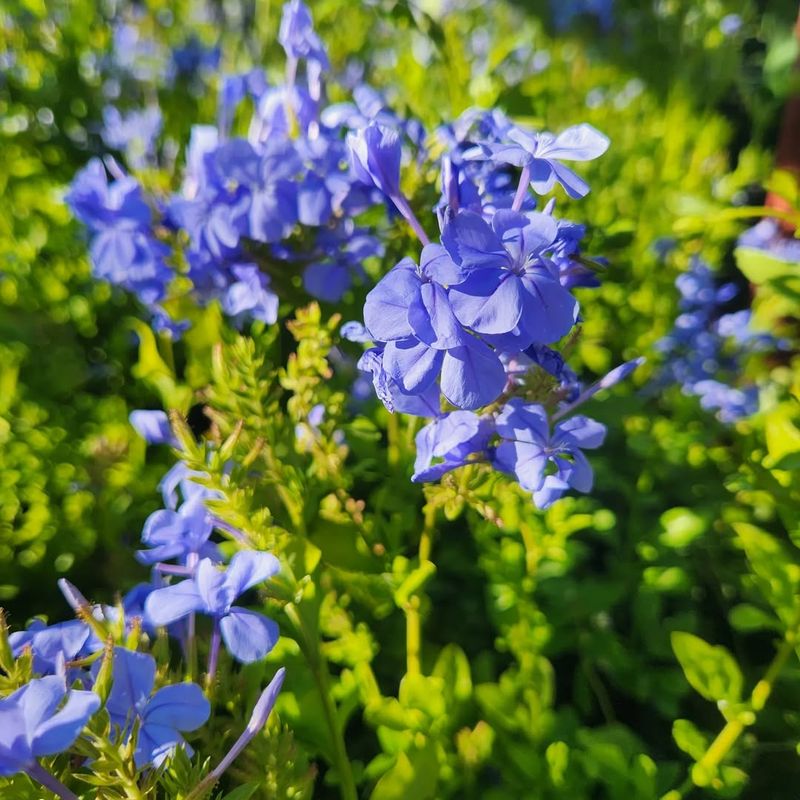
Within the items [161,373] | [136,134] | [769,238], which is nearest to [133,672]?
[161,373]

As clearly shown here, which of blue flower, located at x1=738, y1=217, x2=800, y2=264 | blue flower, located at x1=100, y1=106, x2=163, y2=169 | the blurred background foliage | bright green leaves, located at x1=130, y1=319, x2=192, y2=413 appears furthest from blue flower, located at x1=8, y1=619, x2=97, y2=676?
blue flower, located at x1=738, y1=217, x2=800, y2=264

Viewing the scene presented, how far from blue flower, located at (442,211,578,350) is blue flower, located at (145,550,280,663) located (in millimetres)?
221

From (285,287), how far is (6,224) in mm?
786

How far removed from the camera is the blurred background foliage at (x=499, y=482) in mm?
680

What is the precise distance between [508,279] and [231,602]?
294 millimetres

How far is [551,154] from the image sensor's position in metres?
0.53

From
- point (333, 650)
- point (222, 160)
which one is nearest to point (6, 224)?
point (222, 160)

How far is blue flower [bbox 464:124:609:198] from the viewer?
1.69 ft

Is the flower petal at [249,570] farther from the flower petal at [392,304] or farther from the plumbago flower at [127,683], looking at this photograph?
the flower petal at [392,304]

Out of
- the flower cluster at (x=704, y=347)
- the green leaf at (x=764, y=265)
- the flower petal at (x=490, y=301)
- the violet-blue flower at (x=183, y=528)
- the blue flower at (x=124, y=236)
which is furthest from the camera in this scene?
the flower cluster at (x=704, y=347)

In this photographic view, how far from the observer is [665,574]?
2.69 ft

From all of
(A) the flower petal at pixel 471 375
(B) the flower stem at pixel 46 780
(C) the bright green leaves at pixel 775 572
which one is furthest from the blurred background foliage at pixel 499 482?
(B) the flower stem at pixel 46 780

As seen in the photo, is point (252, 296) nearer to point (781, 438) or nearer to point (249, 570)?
point (249, 570)

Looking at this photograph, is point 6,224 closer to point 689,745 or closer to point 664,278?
point 664,278
